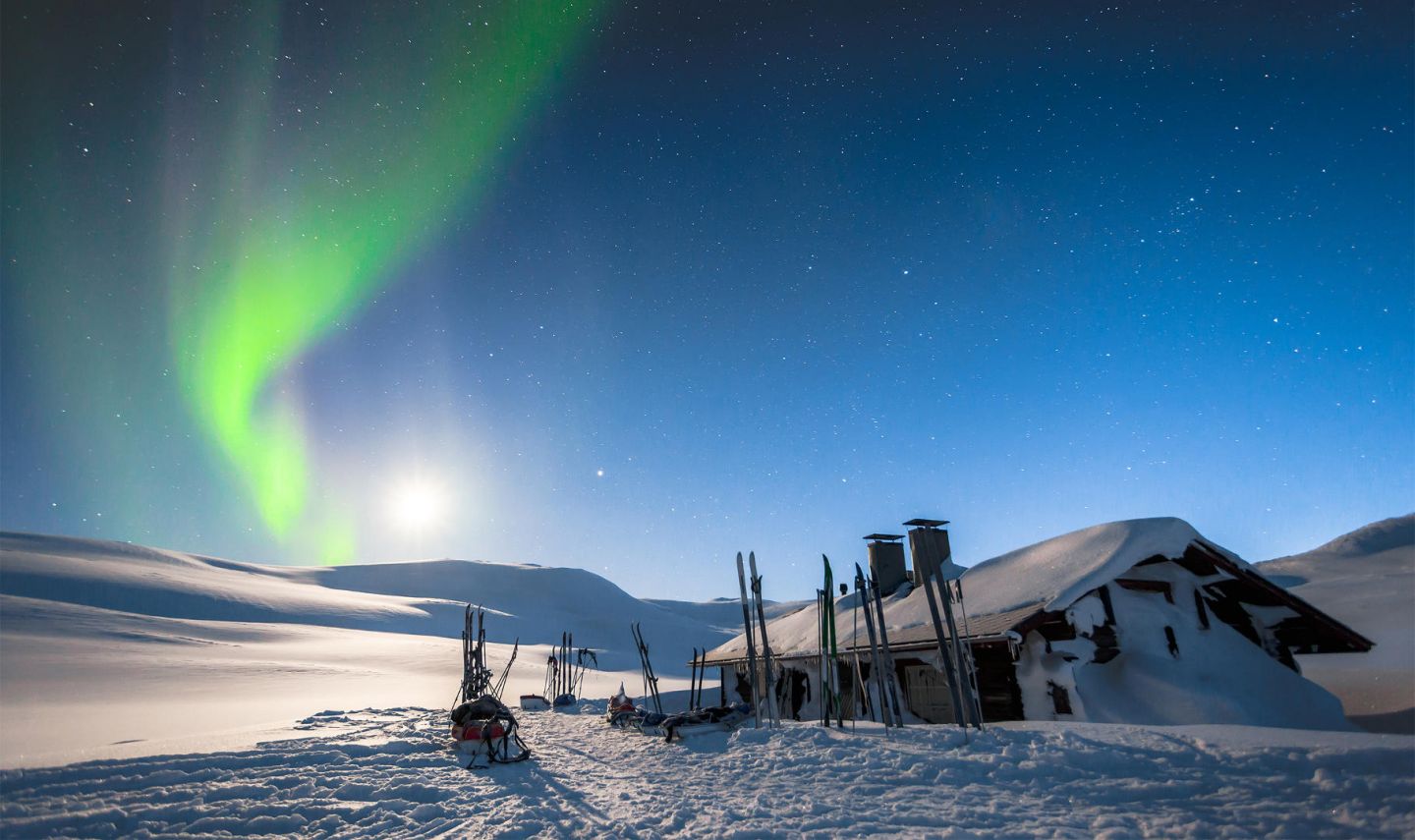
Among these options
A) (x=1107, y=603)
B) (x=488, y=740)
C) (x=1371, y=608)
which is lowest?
(x=1371, y=608)

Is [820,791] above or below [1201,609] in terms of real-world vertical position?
below

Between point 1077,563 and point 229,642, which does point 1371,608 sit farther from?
point 229,642

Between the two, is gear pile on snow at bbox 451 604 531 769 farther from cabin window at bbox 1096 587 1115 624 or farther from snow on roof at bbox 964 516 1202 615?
cabin window at bbox 1096 587 1115 624

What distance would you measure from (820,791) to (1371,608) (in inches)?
2523

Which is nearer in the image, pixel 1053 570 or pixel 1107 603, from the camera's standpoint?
pixel 1107 603

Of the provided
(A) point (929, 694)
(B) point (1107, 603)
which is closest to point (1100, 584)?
(B) point (1107, 603)

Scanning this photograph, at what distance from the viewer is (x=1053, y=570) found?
1623cm

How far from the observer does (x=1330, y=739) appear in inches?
303

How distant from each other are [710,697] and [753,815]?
89.9ft

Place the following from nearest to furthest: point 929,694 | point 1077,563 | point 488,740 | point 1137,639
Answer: point 488,740 < point 1137,639 < point 1077,563 < point 929,694

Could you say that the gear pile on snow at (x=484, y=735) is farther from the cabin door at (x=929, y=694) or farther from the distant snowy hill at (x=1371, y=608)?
the distant snowy hill at (x=1371, y=608)

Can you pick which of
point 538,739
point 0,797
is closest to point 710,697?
point 538,739

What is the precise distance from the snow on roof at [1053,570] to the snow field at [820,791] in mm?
4340

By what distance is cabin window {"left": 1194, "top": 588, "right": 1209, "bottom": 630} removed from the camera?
52.6 ft
